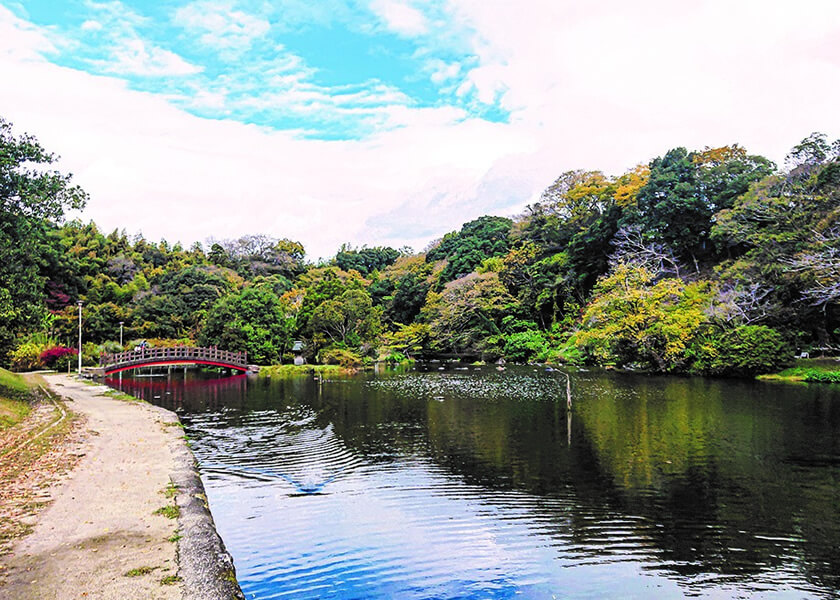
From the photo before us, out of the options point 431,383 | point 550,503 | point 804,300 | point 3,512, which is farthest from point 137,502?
point 804,300

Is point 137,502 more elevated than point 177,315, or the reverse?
point 177,315

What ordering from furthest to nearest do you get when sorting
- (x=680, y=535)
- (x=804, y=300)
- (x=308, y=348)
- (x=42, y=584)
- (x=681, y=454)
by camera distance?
(x=308, y=348)
(x=804, y=300)
(x=681, y=454)
(x=680, y=535)
(x=42, y=584)

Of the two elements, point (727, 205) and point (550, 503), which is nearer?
point (550, 503)

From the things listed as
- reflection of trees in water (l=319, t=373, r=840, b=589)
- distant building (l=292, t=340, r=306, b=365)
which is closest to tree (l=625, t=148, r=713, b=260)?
reflection of trees in water (l=319, t=373, r=840, b=589)

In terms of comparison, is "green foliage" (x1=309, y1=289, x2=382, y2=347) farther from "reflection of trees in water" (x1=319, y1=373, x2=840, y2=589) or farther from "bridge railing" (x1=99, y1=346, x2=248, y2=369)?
"reflection of trees in water" (x1=319, y1=373, x2=840, y2=589)

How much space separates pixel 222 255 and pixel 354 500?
61.3 metres

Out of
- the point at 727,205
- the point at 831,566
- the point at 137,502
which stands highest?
the point at 727,205

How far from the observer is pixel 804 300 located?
988 inches

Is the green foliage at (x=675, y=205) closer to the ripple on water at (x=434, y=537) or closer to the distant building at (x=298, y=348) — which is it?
the distant building at (x=298, y=348)

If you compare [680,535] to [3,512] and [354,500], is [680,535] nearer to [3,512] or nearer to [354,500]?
[354,500]

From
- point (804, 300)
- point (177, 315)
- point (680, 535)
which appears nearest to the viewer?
point (680, 535)

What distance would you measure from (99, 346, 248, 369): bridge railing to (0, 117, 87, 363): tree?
51.1ft

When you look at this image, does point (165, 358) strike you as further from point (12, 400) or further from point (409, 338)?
point (409, 338)

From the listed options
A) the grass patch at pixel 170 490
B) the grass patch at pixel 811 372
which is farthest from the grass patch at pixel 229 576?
the grass patch at pixel 811 372
